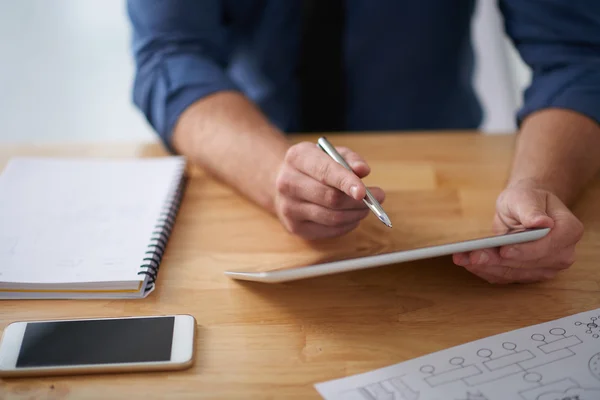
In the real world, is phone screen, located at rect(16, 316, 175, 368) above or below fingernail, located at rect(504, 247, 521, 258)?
below

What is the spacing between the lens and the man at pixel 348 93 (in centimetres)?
73

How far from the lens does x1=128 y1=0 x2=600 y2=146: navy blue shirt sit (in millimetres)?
981

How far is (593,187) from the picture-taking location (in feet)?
2.98

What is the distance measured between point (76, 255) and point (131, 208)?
118 mm

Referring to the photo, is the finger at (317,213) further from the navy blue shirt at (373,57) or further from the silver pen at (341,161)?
the navy blue shirt at (373,57)

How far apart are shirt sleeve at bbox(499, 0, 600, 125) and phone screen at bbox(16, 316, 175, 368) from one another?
630mm

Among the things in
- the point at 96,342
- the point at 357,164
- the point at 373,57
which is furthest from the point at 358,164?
the point at 373,57

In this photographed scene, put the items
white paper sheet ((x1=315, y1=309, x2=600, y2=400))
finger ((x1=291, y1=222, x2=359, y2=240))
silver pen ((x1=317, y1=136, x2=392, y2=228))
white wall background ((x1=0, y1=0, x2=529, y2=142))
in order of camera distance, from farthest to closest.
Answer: white wall background ((x1=0, y1=0, x2=529, y2=142)), finger ((x1=291, y1=222, x2=359, y2=240)), silver pen ((x1=317, y1=136, x2=392, y2=228)), white paper sheet ((x1=315, y1=309, x2=600, y2=400))

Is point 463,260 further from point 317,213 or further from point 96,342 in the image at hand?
point 96,342

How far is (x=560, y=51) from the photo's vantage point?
99cm

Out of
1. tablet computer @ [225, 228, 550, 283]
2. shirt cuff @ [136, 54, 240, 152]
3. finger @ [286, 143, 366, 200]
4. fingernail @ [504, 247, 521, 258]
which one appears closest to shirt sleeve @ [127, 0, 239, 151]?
shirt cuff @ [136, 54, 240, 152]

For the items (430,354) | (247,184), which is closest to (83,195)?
(247,184)

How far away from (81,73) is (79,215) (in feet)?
5.94

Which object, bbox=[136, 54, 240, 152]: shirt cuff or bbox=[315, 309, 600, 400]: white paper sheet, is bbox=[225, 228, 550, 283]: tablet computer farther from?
bbox=[136, 54, 240, 152]: shirt cuff
